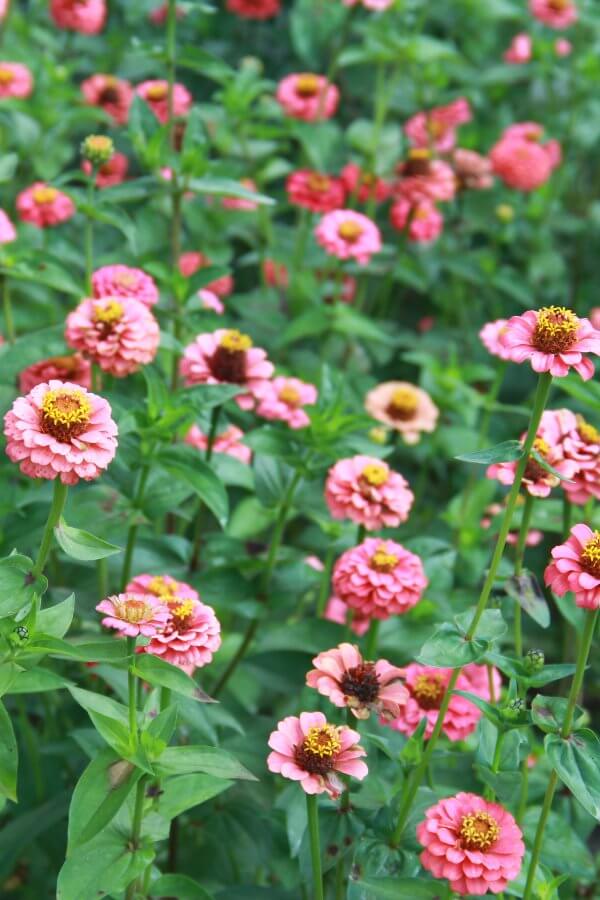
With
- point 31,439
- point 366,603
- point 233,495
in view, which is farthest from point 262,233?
point 31,439

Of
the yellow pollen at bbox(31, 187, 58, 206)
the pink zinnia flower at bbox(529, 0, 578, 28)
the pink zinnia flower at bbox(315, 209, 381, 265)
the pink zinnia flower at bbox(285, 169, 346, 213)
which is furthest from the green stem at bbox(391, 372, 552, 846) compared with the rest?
the pink zinnia flower at bbox(529, 0, 578, 28)

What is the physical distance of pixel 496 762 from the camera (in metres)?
1.17

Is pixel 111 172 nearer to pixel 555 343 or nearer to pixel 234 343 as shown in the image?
pixel 234 343

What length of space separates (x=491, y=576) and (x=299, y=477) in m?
0.47

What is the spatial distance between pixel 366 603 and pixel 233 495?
0.53 metres

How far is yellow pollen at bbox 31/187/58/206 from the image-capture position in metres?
1.93

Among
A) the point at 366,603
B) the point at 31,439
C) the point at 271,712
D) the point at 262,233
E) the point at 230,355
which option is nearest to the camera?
the point at 31,439

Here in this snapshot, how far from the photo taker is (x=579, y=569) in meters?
1.07

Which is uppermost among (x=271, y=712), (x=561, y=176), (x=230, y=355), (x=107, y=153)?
(x=107, y=153)

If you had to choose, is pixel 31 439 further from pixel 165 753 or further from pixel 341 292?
pixel 341 292

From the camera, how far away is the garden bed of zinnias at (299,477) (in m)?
1.09

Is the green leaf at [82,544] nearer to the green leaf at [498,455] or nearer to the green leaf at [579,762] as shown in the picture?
the green leaf at [498,455]

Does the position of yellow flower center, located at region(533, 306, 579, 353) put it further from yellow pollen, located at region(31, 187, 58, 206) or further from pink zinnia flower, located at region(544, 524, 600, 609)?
yellow pollen, located at region(31, 187, 58, 206)

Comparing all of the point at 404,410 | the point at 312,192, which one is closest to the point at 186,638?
the point at 404,410
